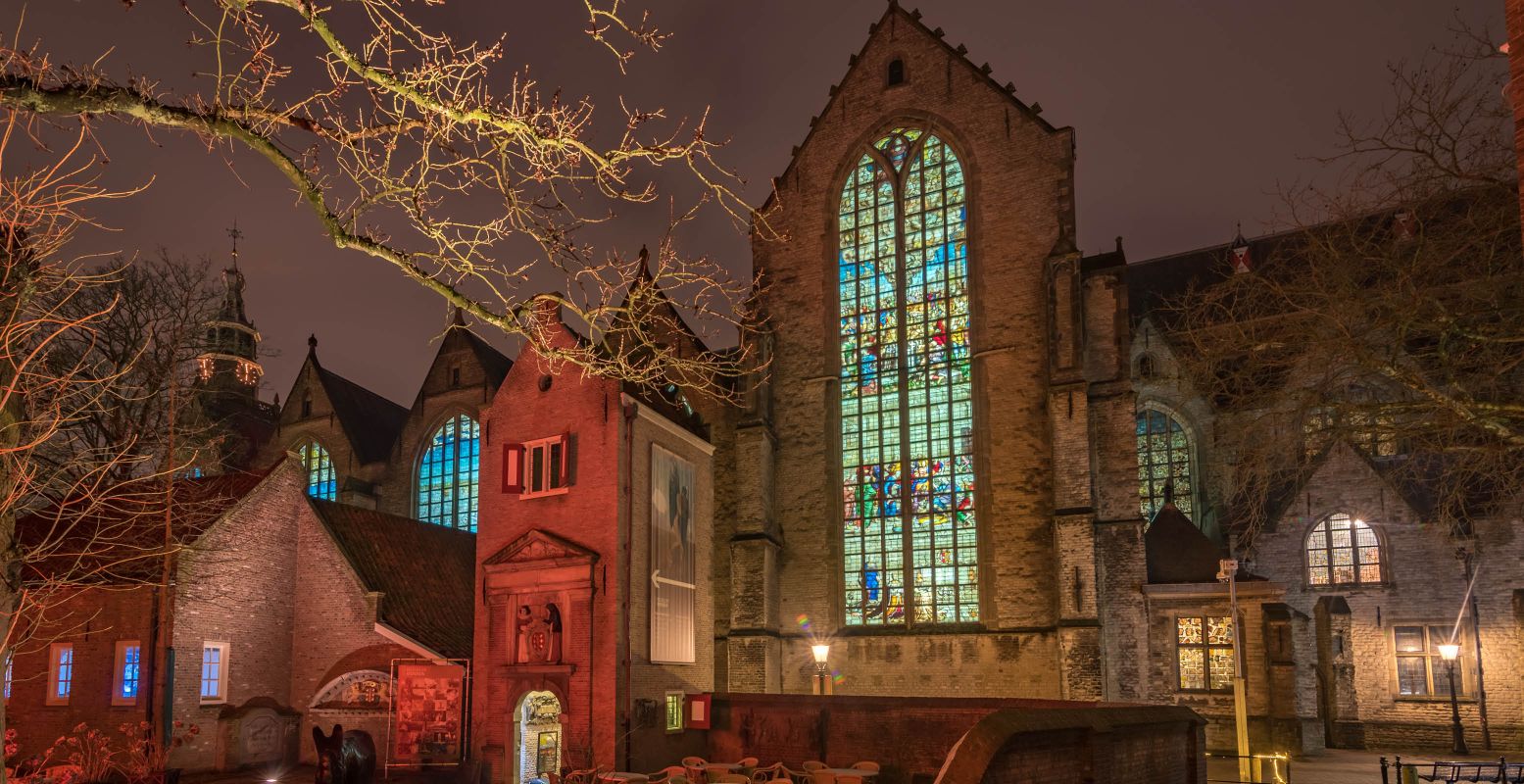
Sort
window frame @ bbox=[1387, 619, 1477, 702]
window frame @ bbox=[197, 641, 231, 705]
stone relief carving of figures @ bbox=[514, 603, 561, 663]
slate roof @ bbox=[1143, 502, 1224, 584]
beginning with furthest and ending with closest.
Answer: window frame @ bbox=[1387, 619, 1477, 702] → slate roof @ bbox=[1143, 502, 1224, 584] → window frame @ bbox=[197, 641, 231, 705] → stone relief carving of figures @ bbox=[514, 603, 561, 663]

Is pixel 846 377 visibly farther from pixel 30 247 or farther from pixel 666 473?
pixel 30 247

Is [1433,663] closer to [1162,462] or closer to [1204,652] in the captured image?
[1204,652]

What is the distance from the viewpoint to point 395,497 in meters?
34.1

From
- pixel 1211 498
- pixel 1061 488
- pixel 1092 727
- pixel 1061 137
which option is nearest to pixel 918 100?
pixel 1061 137

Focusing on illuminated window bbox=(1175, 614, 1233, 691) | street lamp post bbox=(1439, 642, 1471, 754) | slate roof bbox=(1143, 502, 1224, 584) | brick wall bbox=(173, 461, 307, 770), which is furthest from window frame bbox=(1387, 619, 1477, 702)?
brick wall bbox=(173, 461, 307, 770)

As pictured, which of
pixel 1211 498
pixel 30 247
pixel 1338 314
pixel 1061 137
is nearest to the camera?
pixel 30 247

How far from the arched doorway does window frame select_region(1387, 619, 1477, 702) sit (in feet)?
68.4

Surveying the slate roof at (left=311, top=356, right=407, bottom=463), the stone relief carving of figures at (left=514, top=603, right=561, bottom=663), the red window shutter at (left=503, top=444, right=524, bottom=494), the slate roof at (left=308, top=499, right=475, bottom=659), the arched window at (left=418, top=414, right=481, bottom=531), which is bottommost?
the stone relief carving of figures at (left=514, top=603, right=561, bottom=663)

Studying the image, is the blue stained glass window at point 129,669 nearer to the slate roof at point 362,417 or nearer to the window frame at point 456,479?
the window frame at point 456,479

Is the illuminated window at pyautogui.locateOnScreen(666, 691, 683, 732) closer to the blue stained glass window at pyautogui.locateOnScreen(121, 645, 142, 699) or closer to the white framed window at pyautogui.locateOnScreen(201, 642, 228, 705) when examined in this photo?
the white framed window at pyautogui.locateOnScreen(201, 642, 228, 705)

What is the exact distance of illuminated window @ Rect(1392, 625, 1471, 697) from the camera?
27219 mm

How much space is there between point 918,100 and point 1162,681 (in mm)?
14867

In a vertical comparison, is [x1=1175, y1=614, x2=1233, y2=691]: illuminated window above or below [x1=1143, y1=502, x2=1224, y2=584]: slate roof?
below

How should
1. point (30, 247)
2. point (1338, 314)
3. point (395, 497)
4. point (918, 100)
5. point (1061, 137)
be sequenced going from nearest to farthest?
point (30, 247) < point (1338, 314) < point (1061, 137) < point (918, 100) < point (395, 497)
